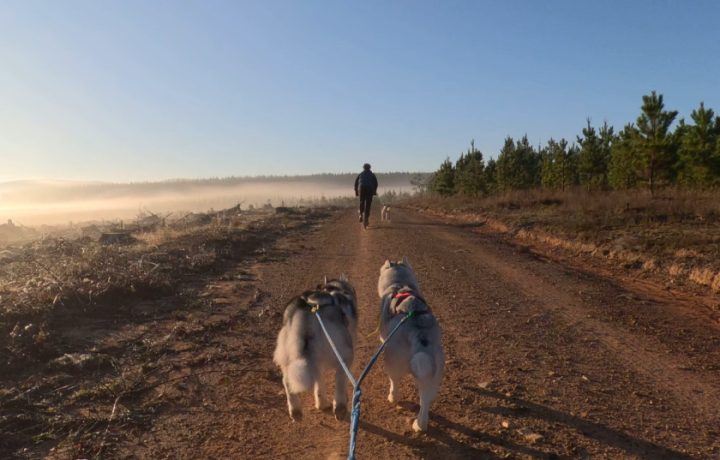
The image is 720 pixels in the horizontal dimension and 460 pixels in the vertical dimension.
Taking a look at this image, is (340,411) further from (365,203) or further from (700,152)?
(700,152)

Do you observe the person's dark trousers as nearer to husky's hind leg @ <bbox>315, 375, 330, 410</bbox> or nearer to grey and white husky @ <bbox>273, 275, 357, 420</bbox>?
grey and white husky @ <bbox>273, 275, 357, 420</bbox>

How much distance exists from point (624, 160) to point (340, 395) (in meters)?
34.5

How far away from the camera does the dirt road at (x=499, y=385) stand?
12.9 feet

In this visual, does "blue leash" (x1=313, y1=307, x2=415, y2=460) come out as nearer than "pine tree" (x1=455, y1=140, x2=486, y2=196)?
Yes

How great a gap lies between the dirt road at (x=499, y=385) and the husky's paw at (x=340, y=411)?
0.15m

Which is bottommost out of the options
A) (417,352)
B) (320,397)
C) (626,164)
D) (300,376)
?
(320,397)

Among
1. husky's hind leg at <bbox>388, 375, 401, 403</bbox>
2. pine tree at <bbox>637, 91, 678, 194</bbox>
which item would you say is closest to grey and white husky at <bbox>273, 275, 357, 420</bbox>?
husky's hind leg at <bbox>388, 375, 401, 403</bbox>

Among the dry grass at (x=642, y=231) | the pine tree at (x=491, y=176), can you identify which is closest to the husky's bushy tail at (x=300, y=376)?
the dry grass at (x=642, y=231)

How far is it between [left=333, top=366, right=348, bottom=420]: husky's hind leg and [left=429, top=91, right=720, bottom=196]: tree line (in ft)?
95.3

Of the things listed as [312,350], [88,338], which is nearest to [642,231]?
[312,350]

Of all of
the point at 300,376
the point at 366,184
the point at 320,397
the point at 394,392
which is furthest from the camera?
the point at 366,184

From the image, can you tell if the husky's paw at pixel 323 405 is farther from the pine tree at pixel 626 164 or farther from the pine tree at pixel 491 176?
the pine tree at pixel 491 176

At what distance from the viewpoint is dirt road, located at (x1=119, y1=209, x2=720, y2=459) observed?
3.93m

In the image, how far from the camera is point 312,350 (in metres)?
4.02
